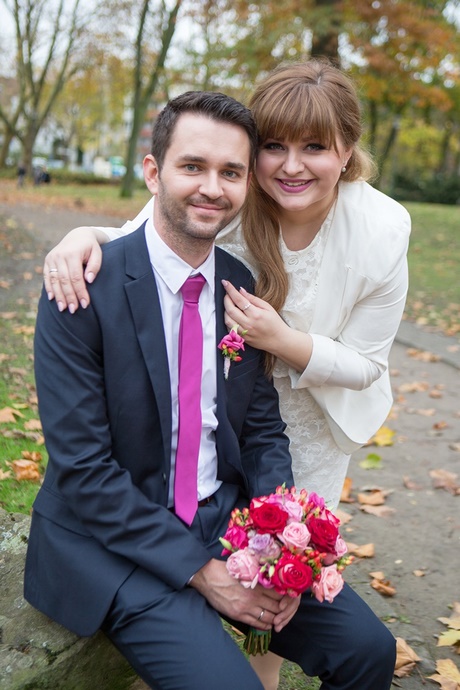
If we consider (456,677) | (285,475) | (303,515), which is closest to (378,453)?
(456,677)

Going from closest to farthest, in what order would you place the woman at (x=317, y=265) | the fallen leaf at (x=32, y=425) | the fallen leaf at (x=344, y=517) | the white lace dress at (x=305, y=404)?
the woman at (x=317, y=265) < the white lace dress at (x=305, y=404) < the fallen leaf at (x=344, y=517) < the fallen leaf at (x=32, y=425)

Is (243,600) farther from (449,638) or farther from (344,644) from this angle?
(449,638)

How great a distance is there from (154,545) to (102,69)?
38283 mm

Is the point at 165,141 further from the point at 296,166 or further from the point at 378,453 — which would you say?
the point at 378,453

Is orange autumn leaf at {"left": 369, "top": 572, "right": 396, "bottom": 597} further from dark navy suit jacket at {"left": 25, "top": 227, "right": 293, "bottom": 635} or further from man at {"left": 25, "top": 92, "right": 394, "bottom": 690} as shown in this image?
dark navy suit jacket at {"left": 25, "top": 227, "right": 293, "bottom": 635}

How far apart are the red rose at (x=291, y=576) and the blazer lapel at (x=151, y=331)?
1.76 ft

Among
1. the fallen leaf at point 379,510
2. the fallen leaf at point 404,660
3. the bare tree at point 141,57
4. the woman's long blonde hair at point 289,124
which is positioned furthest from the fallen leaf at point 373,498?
the bare tree at point 141,57

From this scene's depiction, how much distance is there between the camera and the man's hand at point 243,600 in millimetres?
2246

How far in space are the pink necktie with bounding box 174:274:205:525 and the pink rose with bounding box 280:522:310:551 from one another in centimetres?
45

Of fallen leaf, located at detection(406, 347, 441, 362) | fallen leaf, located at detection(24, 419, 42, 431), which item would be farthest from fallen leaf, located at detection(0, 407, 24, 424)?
fallen leaf, located at detection(406, 347, 441, 362)

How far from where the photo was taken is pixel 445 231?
20.3 meters

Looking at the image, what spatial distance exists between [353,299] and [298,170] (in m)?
0.56

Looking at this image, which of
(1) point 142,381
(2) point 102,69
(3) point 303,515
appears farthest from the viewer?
(2) point 102,69

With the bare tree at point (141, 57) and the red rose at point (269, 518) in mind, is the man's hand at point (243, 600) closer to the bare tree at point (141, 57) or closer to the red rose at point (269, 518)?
the red rose at point (269, 518)
